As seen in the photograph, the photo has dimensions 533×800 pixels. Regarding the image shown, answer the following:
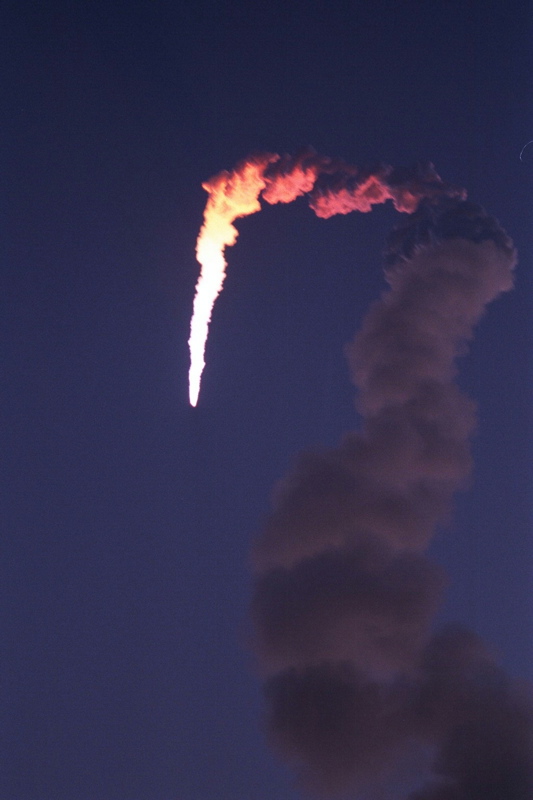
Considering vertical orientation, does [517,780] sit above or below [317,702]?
below

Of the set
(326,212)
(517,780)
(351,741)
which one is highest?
(326,212)

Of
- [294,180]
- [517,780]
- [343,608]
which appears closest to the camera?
[517,780]

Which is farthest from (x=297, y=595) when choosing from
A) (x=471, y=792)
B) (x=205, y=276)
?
(x=205, y=276)

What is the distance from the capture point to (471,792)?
2748cm

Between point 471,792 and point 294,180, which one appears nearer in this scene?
point 471,792

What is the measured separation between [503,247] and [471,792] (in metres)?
14.0

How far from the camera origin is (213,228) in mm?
31812

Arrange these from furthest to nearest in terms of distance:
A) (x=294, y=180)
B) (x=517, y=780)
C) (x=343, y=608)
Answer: (x=294, y=180), (x=343, y=608), (x=517, y=780)

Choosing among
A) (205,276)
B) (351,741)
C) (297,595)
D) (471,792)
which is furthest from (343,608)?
(205,276)

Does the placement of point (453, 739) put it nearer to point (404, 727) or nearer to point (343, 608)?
point (404, 727)

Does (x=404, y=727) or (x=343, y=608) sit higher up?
(x=343, y=608)

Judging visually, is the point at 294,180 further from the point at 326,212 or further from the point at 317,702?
the point at 317,702

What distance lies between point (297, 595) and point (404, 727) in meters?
4.26

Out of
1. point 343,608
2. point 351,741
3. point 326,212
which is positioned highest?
point 326,212
